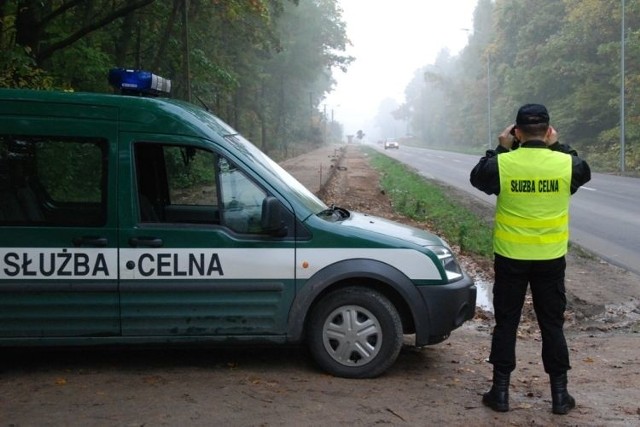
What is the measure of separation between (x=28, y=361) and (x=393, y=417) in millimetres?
2901

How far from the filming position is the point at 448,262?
17.6 feet

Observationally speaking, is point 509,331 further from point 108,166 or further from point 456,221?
point 456,221

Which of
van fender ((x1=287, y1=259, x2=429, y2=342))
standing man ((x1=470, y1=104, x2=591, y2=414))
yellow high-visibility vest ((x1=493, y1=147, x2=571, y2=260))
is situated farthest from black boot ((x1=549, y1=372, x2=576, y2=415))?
van fender ((x1=287, y1=259, x2=429, y2=342))

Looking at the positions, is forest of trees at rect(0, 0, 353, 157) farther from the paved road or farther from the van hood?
the paved road

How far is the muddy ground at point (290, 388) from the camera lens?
4.36 meters

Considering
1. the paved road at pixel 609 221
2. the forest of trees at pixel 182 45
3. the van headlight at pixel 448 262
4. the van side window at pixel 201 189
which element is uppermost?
the forest of trees at pixel 182 45

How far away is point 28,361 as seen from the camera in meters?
5.48

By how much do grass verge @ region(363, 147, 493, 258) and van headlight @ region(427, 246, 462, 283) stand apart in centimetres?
575

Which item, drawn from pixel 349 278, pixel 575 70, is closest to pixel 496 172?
pixel 349 278

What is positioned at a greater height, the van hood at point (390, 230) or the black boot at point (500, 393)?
the van hood at point (390, 230)

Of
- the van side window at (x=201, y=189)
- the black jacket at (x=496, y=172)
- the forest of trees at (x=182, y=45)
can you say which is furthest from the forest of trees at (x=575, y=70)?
the van side window at (x=201, y=189)

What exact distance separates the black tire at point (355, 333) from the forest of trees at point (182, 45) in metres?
3.14

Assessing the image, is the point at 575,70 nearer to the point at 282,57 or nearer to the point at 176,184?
the point at 282,57

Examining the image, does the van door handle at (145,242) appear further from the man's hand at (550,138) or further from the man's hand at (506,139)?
→ the man's hand at (550,138)
